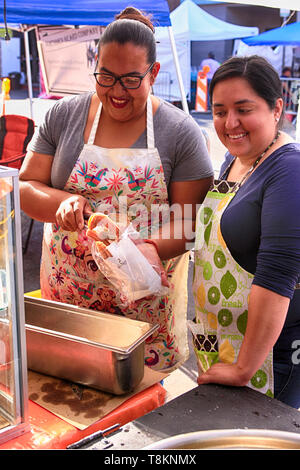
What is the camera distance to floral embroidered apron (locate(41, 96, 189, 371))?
1747mm

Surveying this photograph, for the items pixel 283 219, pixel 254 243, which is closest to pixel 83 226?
pixel 254 243

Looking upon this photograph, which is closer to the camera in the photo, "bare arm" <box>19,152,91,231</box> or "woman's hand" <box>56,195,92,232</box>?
"woman's hand" <box>56,195,92,232</box>

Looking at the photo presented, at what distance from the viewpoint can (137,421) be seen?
1091mm

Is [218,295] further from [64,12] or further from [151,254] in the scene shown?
[64,12]

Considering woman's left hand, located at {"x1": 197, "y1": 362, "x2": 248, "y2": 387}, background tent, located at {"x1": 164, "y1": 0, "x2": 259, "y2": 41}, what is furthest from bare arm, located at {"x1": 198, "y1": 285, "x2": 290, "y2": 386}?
background tent, located at {"x1": 164, "y1": 0, "x2": 259, "y2": 41}

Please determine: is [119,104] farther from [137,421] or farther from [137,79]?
[137,421]

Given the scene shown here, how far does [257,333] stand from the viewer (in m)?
1.24

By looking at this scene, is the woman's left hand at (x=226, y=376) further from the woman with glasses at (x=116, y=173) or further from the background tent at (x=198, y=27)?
the background tent at (x=198, y=27)

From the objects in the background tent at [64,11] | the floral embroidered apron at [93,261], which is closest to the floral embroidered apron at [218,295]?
the floral embroidered apron at [93,261]

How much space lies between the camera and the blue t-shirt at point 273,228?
1.21 metres

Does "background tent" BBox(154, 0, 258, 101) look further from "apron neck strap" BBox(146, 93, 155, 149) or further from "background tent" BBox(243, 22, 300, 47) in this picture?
"apron neck strap" BBox(146, 93, 155, 149)

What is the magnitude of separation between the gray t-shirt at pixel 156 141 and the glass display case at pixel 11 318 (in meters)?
0.65

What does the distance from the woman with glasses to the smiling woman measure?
0.19 meters

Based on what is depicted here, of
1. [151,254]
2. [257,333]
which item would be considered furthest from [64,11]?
[257,333]
